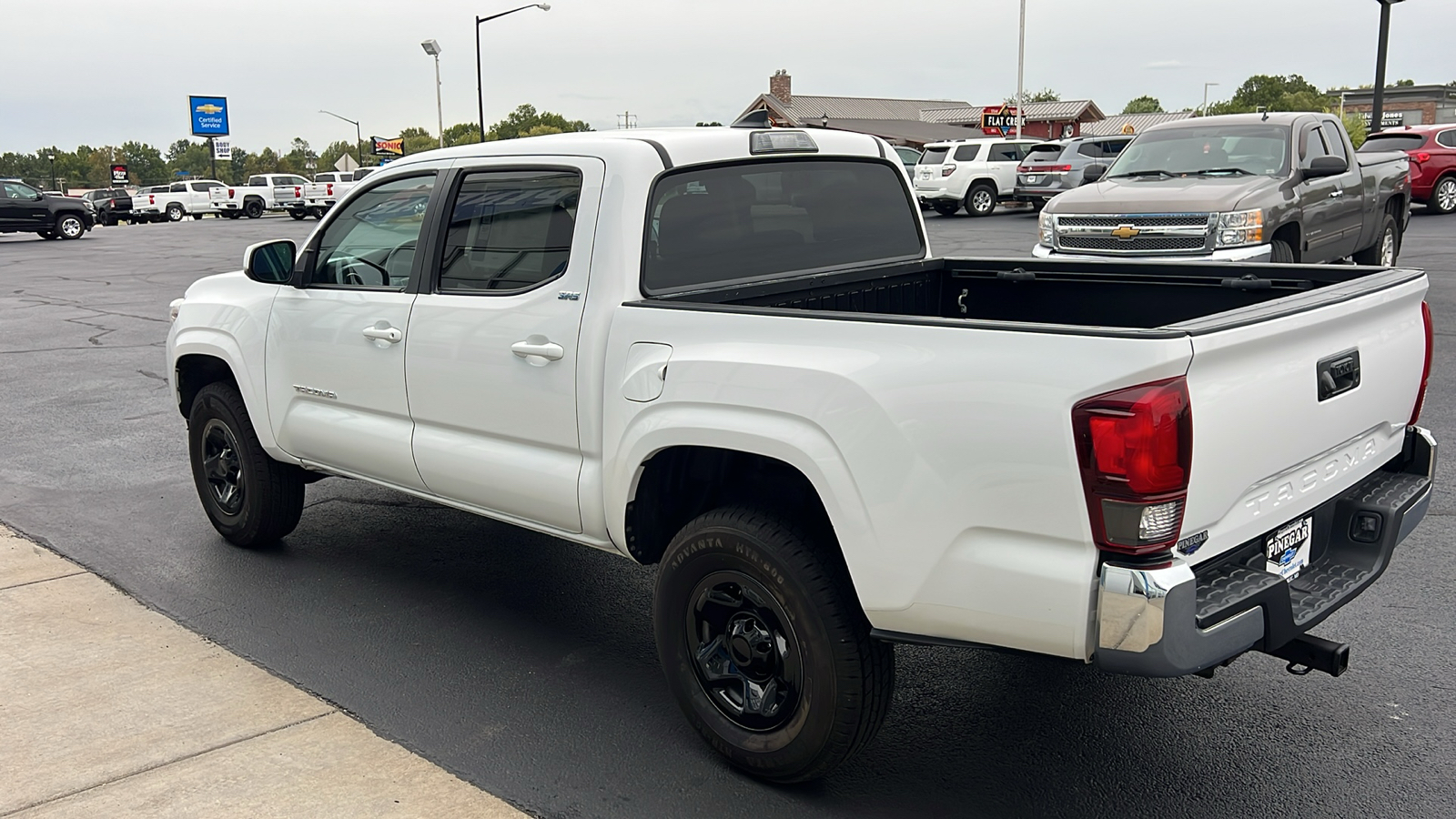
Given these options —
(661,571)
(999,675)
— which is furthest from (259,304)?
(999,675)

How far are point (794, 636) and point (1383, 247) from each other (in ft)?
41.1

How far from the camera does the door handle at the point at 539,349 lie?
390cm

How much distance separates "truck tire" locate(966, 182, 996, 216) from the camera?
30.0m

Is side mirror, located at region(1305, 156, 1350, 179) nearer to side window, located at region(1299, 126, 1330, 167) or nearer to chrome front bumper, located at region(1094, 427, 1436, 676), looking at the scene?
side window, located at region(1299, 126, 1330, 167)

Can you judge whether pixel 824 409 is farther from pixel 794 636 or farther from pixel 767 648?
pixel 767 648

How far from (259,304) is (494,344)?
168 cm

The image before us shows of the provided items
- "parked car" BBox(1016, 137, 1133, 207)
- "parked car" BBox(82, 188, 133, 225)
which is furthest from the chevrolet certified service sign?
"parked car" BBox(1016, 137, 1133, 207)

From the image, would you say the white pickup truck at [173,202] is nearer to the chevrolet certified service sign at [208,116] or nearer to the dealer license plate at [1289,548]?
the chevrolet certified service sign at [208,116]

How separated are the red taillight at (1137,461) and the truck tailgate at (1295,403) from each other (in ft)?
0.17

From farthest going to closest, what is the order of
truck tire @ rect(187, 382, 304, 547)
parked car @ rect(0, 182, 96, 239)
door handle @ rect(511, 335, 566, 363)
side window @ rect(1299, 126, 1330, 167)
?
1. parked car @ rect(0, 182, 96, 239)
2. side window @ rect(1299, 126, 1330, 167)
3. truck tire @ rect(187, 382, 304, 547)
4. door handle @ rect(511, 335, 566, 363)

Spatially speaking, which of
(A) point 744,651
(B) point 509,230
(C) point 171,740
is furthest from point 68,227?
(A) point 744,651

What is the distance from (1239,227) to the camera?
33.2 ft

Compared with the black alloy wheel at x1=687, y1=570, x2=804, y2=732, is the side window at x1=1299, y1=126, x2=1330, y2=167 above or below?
above

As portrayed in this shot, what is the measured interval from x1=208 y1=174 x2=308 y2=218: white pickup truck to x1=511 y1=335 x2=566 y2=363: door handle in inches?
1856
